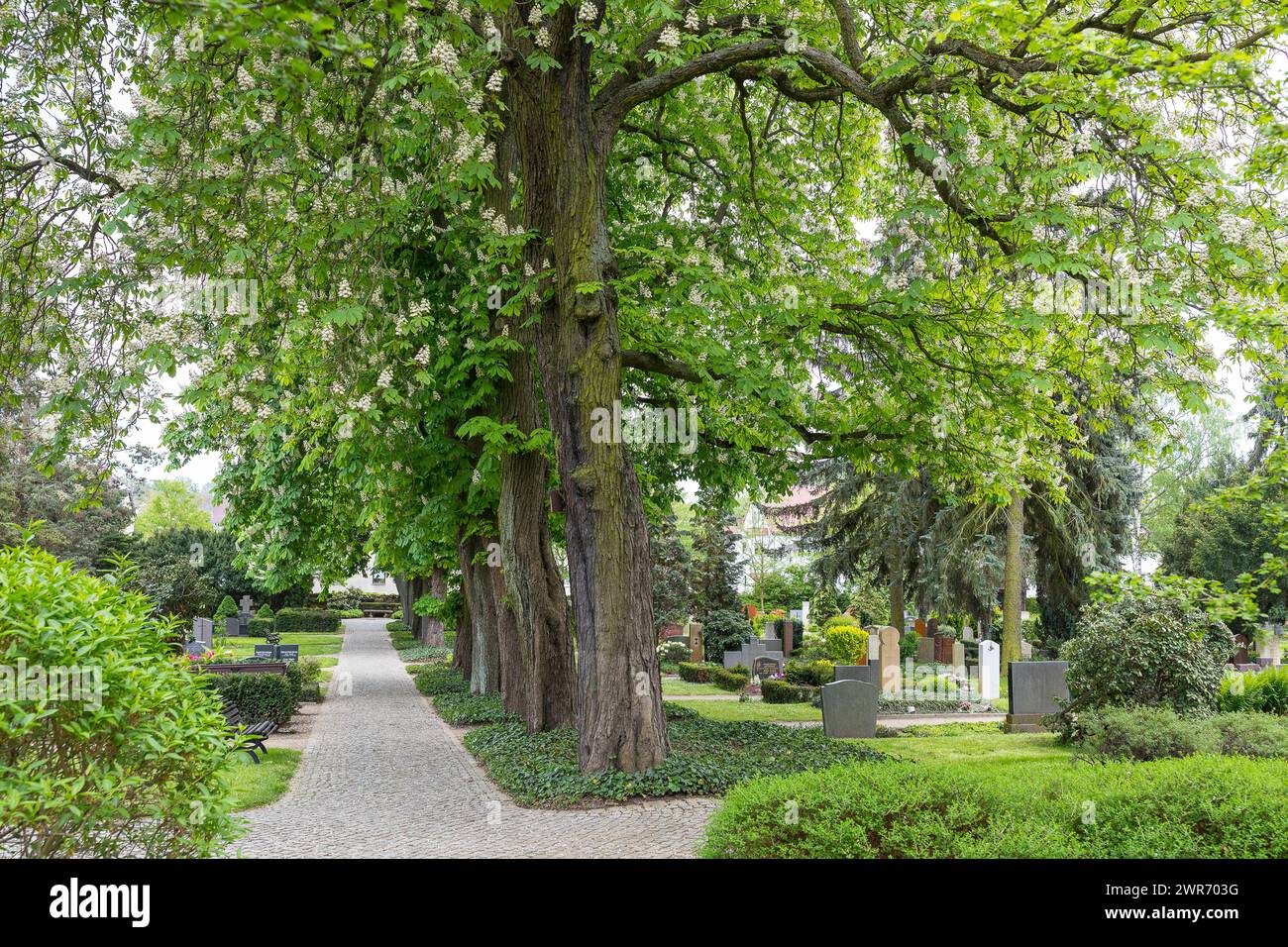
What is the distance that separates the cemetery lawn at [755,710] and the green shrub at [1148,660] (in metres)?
4.90

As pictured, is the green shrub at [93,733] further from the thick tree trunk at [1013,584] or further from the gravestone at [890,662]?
the thick tree trunk at [1013,584]

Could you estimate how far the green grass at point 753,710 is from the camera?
18672 millimetres

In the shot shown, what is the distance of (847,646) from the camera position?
28.0 m

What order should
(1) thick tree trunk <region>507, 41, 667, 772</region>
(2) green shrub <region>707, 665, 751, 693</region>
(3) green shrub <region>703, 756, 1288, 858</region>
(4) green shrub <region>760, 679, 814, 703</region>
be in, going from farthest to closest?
(2) green shrub <region>707, 665, 751, 693</region>, (4) green shrub <region>760, 679, 814, 703</region>, (1) thick tree trunk <region>507, 41, 667, 772</region>, (3) green shrub <region>703, 756, 1288, 858</region>

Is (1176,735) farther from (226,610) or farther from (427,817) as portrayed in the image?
(226,610)

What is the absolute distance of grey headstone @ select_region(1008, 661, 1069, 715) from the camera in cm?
1750

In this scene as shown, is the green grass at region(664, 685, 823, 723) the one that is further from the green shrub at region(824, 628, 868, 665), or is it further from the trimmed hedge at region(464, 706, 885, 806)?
the green shrub at region(824, 628, 868, 665)

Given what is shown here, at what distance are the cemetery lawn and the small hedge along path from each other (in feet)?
17.8

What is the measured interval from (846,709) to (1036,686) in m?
4.25

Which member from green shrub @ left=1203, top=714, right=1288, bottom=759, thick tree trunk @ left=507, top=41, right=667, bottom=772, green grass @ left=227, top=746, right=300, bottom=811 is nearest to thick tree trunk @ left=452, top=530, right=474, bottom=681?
green grass @ left=227, top=746, right=300, bottom=811

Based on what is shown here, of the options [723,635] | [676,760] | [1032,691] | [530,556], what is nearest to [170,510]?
[723,635]

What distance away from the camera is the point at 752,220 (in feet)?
46.4

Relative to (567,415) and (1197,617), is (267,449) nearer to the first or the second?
(567,415)
